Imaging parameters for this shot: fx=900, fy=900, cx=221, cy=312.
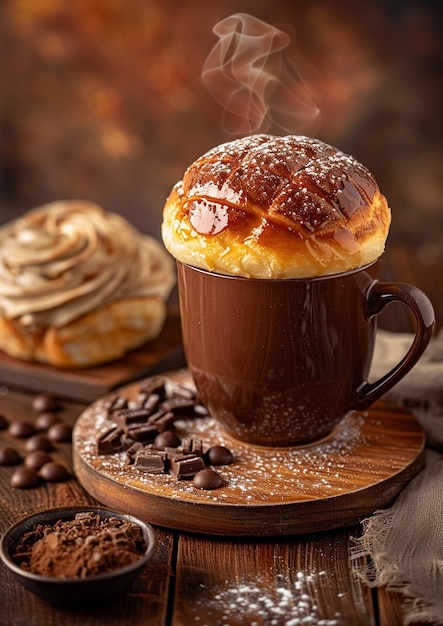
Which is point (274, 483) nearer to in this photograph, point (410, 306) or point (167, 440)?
A: point (167, 440)

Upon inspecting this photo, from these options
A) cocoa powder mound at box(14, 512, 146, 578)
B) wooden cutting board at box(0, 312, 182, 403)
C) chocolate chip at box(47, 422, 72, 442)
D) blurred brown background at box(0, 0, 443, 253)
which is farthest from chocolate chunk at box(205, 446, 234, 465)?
blurred brown background at box(0, 0, 443, 253)

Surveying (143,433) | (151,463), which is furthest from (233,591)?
(143,433)

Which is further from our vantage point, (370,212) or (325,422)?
(325,422)

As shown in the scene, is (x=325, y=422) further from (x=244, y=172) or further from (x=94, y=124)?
(x=94, y=124)

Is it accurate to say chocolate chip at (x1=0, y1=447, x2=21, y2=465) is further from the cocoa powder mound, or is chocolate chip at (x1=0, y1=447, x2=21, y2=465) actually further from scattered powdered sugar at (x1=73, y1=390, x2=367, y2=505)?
the cocoa powder mound

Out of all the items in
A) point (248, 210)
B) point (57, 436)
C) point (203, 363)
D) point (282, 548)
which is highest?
point (248, 210)

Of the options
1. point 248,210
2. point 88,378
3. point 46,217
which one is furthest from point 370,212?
point 46,217
